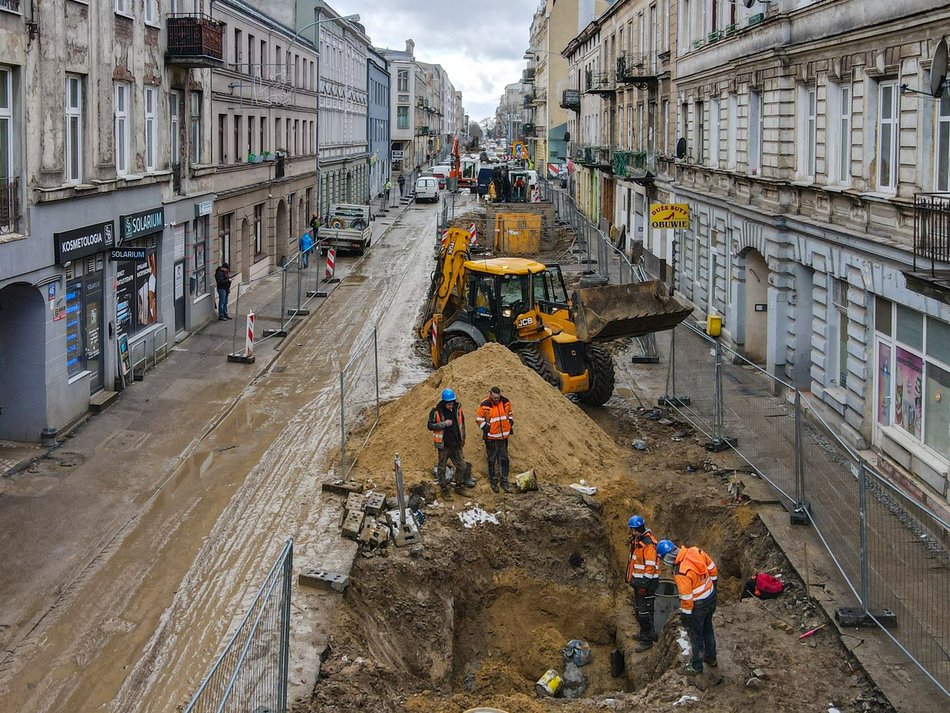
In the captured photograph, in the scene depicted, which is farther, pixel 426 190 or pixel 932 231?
pixel 426 190

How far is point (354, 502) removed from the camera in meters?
13.6

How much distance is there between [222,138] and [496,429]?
59.1 feet

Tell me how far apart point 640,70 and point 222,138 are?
14.0 m

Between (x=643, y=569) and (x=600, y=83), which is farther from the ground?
(x=600, y=83)

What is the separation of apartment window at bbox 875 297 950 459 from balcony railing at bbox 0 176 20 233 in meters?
13.5

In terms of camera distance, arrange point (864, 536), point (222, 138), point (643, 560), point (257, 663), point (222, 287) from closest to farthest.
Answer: point (257, 663), point (864, 536), point (643, 560), point (222, 287), point (222, 138)

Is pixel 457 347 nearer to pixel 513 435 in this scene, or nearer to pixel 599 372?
pixel 599 372

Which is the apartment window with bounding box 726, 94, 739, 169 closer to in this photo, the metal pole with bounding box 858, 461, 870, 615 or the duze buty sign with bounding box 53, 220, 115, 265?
the duze buty sign with bounding box 53, 220, 115, 265

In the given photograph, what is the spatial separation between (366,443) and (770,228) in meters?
9.80

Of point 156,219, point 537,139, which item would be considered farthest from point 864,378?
point 537,139

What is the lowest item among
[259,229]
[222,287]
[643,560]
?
[643,560]

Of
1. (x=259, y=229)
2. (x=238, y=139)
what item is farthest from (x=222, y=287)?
(x=259, y=229)

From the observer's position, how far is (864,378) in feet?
53.7

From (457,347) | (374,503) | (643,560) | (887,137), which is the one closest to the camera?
(643,560)
